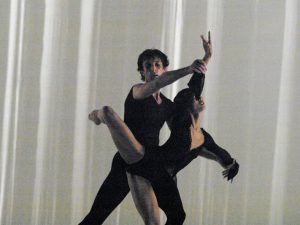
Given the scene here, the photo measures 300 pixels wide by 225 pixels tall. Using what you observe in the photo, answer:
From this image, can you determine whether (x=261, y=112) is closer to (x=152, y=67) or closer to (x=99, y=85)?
(x=152, y=67)

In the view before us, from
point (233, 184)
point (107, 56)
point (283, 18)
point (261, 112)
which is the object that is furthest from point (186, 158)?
point (283, 18)

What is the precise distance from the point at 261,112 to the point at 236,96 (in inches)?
4.5

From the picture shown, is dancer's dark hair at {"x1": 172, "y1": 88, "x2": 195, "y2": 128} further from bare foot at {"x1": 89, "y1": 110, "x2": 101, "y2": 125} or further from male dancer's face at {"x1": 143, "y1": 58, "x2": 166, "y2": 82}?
bare foot at {"x1": 89, "y1": 110, "x2": 101, "y2": 125}

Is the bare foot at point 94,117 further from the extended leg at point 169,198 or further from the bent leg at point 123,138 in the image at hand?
the extended leg at point 169,198

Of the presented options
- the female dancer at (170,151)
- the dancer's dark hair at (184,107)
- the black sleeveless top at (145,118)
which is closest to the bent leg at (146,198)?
the female dancer at (170,151)

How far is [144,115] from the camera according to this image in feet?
6.20

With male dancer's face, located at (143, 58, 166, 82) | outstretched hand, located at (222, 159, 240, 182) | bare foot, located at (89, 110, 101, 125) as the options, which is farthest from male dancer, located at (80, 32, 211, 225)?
outstretched hand, located at (222, 159, 240, 182)

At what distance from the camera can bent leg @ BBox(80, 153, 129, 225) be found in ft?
6.27

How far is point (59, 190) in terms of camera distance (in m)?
1.93

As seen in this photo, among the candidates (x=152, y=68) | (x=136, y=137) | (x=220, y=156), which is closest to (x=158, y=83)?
(x=152, y=68)

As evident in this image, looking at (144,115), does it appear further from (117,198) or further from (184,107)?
Answer: (117,198)

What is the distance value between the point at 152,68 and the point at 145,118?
0.60ft

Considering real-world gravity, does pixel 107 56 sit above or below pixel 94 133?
above

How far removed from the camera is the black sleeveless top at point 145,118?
1.89 metres
